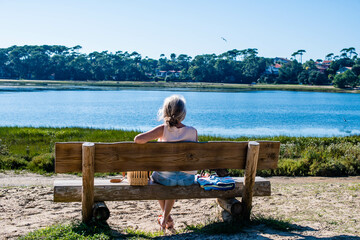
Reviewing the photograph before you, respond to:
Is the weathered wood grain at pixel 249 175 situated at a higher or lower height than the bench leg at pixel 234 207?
higher

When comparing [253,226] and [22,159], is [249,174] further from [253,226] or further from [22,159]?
[22,159]

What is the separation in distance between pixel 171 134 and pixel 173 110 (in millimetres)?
289

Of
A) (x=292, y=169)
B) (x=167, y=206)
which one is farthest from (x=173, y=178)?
(x=292, y=169)

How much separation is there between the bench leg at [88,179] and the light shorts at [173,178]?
77cm

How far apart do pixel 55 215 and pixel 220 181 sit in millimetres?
2350

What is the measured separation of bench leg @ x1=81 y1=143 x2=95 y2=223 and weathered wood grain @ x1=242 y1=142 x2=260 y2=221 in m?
1.72

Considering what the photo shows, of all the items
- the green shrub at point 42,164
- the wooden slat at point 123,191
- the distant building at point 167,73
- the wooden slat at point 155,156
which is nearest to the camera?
the wooden slat at point 155,156

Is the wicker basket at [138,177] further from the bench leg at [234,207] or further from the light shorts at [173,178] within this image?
the bench leg at [234,207]

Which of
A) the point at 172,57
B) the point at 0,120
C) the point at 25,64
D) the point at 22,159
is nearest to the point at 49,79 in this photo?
the point at 25,64

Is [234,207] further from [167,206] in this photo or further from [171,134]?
[171,134]

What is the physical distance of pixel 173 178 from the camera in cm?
442

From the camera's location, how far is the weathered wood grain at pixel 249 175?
4.37 metres

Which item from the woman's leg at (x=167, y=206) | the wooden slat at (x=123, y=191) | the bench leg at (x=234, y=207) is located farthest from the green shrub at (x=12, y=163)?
the bench leg at (x=234, y=207)

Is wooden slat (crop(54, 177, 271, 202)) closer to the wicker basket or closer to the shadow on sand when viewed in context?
the wicker basket
